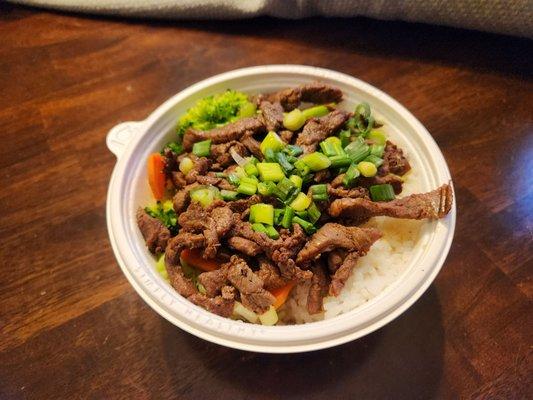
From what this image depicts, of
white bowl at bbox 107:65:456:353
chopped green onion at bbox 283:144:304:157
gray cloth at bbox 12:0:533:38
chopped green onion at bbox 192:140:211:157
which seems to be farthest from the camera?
gray cloth at bbox 12:0:533:38

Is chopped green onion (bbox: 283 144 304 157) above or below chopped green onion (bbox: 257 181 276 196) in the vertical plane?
above

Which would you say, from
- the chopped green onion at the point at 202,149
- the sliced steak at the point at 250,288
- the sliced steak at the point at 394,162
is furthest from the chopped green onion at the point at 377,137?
the sliced steak at the point at 250,288

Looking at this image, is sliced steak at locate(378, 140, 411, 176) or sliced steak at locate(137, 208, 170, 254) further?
sliced steak at locate(378, 140, 411, 176)

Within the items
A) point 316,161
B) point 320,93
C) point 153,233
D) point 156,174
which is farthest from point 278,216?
point 320,93

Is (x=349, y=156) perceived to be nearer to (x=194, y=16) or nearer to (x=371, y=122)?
(x=371, y=122)

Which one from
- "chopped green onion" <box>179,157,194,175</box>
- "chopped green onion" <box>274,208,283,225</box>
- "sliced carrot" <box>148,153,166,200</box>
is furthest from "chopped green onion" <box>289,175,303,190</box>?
"sliced carrot" <box>148,153,166,200</box>

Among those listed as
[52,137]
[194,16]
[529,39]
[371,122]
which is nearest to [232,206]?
[371,122]

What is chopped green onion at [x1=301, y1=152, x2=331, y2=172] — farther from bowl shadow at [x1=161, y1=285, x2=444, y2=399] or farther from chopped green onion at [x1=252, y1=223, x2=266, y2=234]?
bowl shadow at [x1=161, y1=285, x2=444, y2=399]

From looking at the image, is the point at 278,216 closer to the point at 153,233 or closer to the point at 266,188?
the point at 266,188
